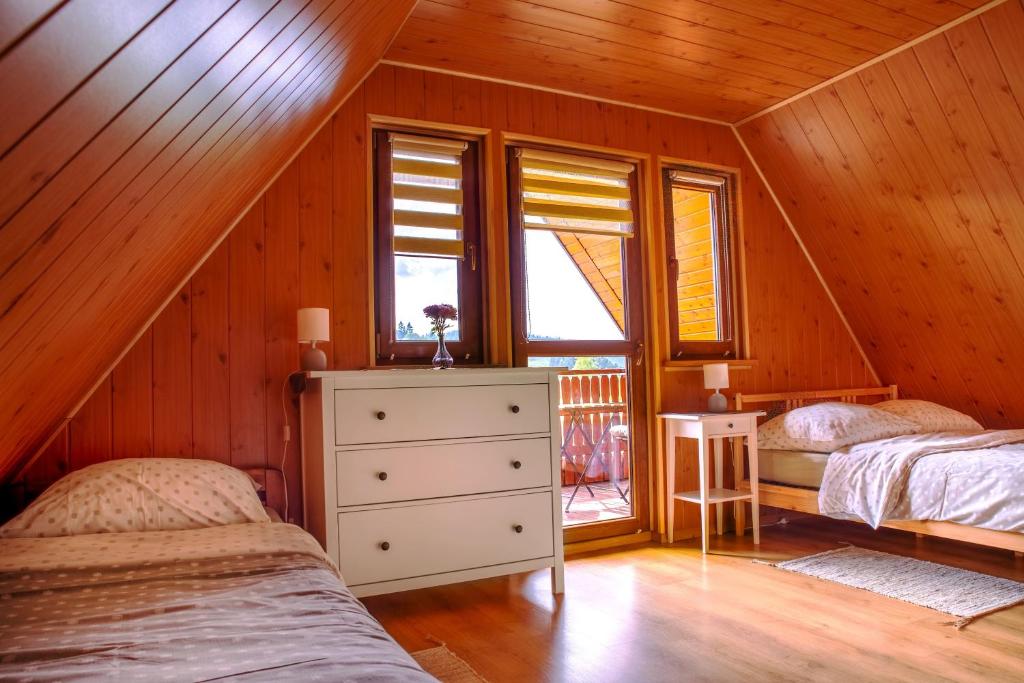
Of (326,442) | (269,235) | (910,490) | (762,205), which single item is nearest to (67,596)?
(326,442)

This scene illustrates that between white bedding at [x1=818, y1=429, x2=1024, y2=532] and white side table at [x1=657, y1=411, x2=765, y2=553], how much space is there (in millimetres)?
407

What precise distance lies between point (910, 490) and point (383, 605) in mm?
2307

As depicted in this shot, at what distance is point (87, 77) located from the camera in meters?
0.69

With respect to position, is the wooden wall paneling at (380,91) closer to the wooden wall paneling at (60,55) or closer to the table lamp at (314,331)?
the table lamp at (314,331)

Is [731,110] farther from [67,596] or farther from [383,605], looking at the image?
[67,596]

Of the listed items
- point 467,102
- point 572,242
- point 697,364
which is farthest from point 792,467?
point 467,102

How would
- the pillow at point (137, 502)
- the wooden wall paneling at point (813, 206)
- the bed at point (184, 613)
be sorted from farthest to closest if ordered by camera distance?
the wooden wall paneling at point (813, 206) → the pillow at point (137, 502) → the bed at point (184, 613)

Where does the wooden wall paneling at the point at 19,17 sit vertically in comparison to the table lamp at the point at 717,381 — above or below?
above

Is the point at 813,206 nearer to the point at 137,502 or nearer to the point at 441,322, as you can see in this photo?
the point at 441,322

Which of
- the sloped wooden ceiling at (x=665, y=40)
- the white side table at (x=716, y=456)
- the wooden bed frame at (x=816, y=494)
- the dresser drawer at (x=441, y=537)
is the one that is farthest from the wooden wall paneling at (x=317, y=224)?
the wooden bed frame at (x=816, y=494)

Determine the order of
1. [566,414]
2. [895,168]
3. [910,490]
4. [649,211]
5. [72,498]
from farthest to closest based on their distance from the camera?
[566,414], [649,211], [895,168], [910,490], [72,498]

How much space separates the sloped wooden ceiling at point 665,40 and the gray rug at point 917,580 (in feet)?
7.65

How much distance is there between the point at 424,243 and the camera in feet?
11.4

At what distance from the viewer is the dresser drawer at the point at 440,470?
2.76 metres
